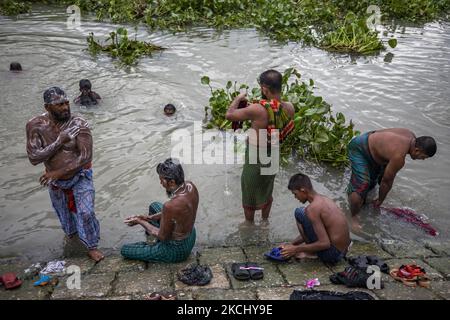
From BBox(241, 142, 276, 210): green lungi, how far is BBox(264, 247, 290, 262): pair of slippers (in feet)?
2.45

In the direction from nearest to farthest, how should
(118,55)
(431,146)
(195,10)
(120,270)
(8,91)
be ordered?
Result: (120,270), (431,146), (8,91), (118,55), (195,10)

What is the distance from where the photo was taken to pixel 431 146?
4430 millimetres

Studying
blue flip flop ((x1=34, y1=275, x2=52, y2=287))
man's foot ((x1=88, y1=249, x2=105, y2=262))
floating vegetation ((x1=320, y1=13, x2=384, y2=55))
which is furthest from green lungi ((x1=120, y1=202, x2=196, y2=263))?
floating vegetation ((x1=320, y1=13, x2=384, y2=55))

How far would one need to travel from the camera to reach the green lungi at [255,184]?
4574 mm

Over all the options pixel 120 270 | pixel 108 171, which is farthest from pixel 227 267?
pixel 108 171

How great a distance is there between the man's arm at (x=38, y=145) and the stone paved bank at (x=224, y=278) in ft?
3.82

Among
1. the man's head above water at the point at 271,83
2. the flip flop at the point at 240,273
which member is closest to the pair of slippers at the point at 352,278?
the flip flop at the point at 240,273

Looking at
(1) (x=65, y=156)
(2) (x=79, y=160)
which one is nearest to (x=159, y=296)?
(2) (x=79, y=160)

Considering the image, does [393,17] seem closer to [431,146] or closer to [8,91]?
[431,146]

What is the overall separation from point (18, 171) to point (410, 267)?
5354 millimetres

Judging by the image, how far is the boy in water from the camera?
7.65m

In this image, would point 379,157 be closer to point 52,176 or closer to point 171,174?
point 171,174

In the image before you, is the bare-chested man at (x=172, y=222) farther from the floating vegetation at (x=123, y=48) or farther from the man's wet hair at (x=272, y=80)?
the floating vegetation at (x=123, y=48)

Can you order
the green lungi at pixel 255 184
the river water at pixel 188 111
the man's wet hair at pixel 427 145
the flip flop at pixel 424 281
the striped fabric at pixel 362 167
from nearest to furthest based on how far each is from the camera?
the flip flop at pixel 424 281 → the man's wet hair at pixel 427 145 → the green lungi at pixel 255 184 → the striped fabric at pixel 362 167 → the river water at pixel 188 111
